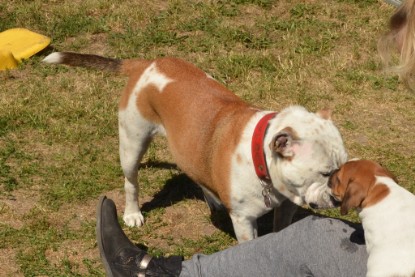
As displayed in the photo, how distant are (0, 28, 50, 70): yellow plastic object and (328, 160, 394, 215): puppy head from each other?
4.23m

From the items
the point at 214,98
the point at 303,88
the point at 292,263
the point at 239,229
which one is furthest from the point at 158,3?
the point at 292,263

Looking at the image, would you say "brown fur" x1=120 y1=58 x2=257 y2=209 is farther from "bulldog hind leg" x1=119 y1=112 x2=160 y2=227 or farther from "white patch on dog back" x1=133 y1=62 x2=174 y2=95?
"bulldog hind leg" x1=119 y1=112 x2=160 y2=227

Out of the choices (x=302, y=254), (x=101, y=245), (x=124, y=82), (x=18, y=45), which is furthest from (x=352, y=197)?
(x=18, y=45)

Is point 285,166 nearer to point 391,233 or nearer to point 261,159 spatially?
point 261,159

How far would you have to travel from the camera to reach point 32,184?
6.24m

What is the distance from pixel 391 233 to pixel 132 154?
7.03ft

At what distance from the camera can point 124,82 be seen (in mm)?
7602

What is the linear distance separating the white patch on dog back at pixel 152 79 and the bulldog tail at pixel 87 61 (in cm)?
41

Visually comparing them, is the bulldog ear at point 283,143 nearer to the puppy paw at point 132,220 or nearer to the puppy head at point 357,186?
the puppy head at point 357,186

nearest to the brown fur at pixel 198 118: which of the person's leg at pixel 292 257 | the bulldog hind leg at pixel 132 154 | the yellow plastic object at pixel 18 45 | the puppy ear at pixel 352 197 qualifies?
the bulldog hind leg at pixel 132 154

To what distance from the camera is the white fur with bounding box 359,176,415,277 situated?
3.98 m

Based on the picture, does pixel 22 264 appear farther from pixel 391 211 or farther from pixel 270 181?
pixel 391 211

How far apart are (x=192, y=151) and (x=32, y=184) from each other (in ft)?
5.42

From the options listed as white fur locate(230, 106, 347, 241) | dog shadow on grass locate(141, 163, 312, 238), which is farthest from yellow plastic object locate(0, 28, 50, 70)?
white fur locate(230, 106, 347, 241)
